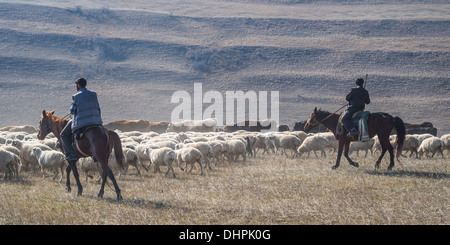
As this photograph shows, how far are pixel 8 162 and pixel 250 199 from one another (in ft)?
21.7

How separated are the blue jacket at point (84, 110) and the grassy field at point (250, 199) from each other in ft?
4.38

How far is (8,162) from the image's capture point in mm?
13812

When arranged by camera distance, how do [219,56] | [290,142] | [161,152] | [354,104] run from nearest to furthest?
1. [161,152]
2. [354,104]
3. [290,142]
4. [219,56]

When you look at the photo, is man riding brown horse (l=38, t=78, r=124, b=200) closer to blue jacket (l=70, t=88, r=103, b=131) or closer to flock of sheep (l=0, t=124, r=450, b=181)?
blue jacket (l=70, t=88, r=103, b=131)

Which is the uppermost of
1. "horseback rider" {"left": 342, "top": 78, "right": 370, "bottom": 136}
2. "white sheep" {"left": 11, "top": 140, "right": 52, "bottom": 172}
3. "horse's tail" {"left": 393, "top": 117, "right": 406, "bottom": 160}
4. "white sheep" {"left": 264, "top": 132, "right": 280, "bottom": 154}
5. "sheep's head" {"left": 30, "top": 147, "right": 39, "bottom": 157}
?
"horseback rider" {"left": 342, "top": 78, "right": 370, "bottom": 136}

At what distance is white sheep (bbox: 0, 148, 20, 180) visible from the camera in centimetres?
1377

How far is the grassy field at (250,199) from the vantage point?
8.41 metres

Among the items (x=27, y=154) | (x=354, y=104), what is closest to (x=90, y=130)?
(x=27, y=154)

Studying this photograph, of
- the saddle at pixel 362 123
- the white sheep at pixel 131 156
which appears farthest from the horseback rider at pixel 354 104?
the white sheep at pixel 131 156

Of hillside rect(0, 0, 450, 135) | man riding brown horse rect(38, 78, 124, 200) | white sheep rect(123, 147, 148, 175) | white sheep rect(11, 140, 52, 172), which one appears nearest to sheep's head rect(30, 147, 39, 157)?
white sheep rect(11, 140, 52, 172)

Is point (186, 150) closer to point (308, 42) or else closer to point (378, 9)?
point (308, 42)

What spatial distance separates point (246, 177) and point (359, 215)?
5.21m

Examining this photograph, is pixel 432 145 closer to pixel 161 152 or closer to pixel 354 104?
pixel 354 104

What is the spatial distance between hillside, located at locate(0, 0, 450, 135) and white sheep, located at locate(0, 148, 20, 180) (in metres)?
44.7
